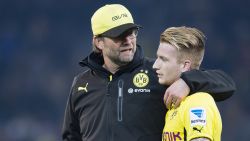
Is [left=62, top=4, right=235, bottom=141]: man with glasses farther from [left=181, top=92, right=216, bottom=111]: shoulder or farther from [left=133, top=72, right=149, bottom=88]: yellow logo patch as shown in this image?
[left=181, top=92, right=216, bottom=111]: shoulder

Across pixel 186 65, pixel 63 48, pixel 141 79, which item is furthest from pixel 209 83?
pixel 63 48

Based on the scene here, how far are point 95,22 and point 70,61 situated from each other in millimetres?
2952

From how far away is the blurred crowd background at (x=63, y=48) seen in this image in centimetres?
588

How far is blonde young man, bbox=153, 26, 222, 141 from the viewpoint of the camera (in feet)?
8.13

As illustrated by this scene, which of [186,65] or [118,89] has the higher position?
[186,65]

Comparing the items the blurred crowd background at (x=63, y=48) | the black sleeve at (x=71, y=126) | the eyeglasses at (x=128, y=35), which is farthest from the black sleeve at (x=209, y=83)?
the blurred crowd background at (x=63, y=48)

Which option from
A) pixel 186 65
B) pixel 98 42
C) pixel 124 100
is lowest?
pixel 124 100

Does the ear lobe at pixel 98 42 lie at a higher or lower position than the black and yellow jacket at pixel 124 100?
higher

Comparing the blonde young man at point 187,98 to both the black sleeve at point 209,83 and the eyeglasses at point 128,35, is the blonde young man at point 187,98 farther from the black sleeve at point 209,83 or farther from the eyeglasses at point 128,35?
the eyeglasses at point 128,35

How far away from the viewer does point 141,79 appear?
2.98 meters

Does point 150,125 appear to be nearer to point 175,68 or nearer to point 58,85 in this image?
point 175,68

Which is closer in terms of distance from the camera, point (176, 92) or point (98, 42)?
point (176, 92)

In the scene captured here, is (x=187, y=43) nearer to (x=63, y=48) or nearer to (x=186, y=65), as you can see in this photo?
(x=186, y=65)

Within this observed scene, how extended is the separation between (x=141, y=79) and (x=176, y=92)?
0.38 m
